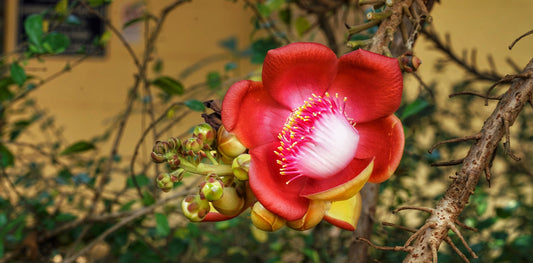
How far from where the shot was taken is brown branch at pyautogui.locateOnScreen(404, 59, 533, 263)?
1.61ft

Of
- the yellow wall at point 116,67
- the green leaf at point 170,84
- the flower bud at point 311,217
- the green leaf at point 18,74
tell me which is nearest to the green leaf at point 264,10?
the green leaf at point 170,84

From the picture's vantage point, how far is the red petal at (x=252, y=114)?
54 centimetres

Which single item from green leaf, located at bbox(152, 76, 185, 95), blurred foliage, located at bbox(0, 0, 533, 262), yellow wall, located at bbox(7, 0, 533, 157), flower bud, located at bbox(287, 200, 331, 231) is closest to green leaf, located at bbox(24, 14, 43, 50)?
blurred foliage, located at bbox(0, 0, 533, 262)

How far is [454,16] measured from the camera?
2.82 metres

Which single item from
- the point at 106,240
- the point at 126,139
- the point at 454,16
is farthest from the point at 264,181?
the point at 126,139

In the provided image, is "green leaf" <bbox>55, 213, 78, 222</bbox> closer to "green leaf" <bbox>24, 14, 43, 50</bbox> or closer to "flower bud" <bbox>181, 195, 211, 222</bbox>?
"green leaf" <bbox>24, 14, 43, 50</bbox>

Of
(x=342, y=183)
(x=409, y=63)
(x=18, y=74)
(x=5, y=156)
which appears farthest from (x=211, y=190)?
(x=5, y=156)

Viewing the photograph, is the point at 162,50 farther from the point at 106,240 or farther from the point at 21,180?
the point at 106,240

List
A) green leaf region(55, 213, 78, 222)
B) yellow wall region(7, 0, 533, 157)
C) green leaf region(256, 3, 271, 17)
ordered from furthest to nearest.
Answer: yellow wall region(7, 0, 533, 157)
green leaf region(55, 213, 78, 222)
green leaf region(256, 3, 271, 17)

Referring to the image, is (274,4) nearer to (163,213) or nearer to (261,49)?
(261,49)

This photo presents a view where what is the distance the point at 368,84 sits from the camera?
542mm

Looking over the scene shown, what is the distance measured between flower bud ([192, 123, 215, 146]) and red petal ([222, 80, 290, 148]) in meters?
0.02

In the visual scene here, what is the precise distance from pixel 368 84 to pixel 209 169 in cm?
19

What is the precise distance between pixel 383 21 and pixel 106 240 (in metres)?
1.18
